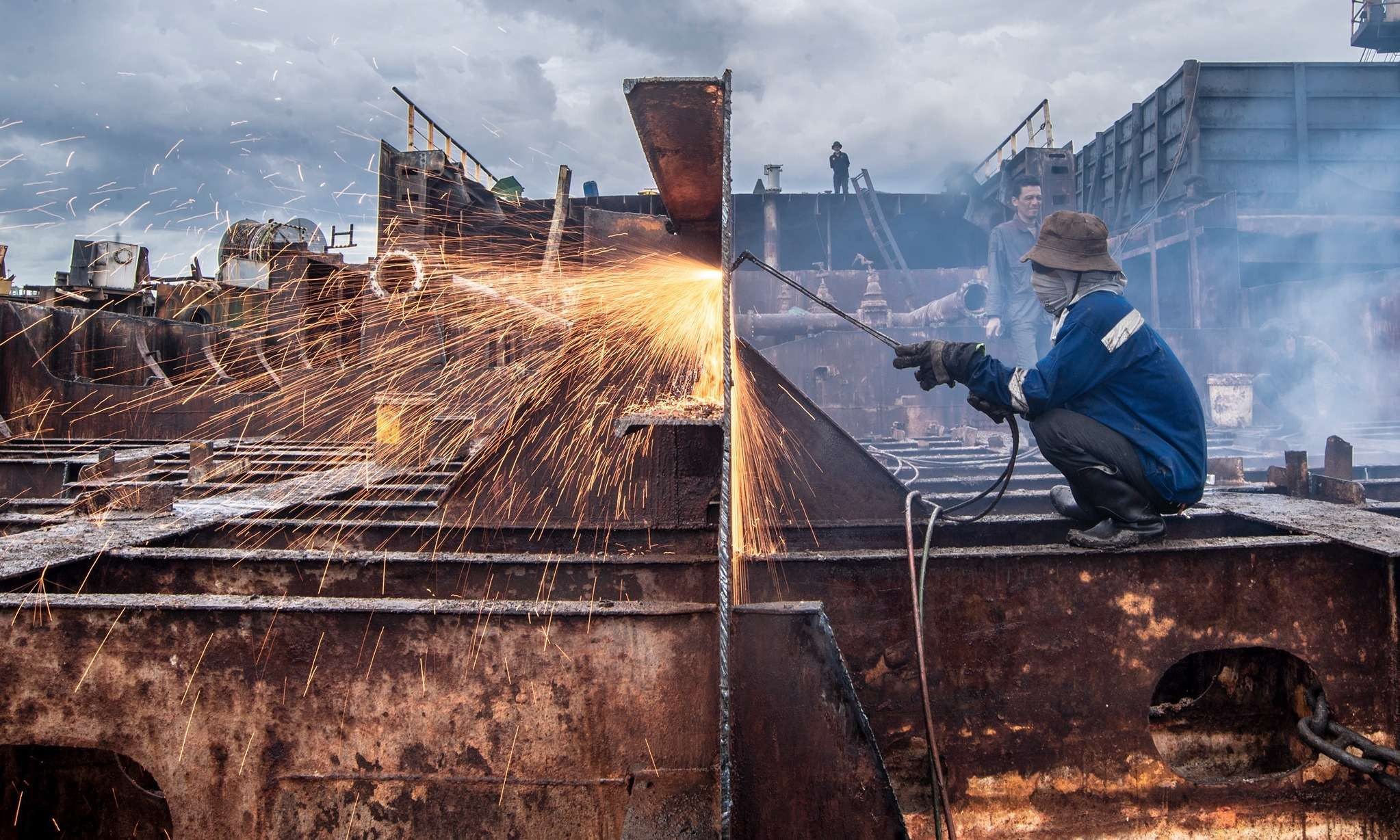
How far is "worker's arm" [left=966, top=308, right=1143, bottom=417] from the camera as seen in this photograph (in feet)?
7.82

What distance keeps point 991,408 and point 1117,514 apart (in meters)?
0.54

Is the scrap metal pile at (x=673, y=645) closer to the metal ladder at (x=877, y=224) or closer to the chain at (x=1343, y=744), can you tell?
the chain at (x=1343, y=744)

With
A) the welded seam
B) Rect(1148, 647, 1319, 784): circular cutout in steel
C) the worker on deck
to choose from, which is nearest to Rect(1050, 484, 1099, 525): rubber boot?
Rect(1148, 647, 1319, 784): circular cutout in steel

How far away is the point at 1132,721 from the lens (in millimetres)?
2248

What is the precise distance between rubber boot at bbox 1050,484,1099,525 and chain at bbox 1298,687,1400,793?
2.72 feet

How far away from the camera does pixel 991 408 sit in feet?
8.65

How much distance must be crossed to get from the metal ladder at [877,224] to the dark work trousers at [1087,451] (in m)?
12.2

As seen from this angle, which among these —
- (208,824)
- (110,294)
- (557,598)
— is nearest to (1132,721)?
(557,598)

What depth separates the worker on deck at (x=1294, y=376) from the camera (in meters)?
8.74

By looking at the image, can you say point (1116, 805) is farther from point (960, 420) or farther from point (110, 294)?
point (110, 294)

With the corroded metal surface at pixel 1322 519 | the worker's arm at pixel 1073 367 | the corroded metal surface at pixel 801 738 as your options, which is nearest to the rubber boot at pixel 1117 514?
the worker's arm at pixel 1073 367

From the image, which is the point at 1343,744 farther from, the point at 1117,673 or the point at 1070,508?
the point at 1070,508

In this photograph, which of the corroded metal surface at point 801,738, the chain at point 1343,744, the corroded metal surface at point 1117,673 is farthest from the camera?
the corroded metal surface at point 1117,673

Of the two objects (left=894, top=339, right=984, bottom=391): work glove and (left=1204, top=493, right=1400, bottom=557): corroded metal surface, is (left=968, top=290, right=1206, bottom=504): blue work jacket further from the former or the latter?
(left=1204, top=493, right=1400, bottom=557): corroded metal surface
